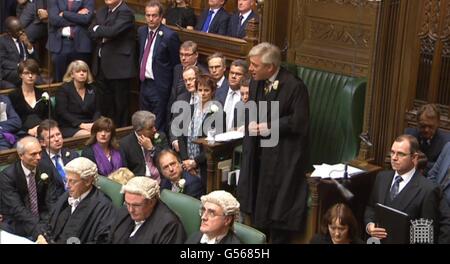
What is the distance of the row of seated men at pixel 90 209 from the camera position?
360 cm

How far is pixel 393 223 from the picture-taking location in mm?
3773

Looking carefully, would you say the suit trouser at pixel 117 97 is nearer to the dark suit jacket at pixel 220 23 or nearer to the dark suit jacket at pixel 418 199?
the dark suit jacket at pixel 220 23

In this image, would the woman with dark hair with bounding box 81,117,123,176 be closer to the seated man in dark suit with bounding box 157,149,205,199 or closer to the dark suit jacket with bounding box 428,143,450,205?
the seated man in dark suit with bounding box 157,149,205,199

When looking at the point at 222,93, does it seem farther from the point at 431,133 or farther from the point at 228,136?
the point at 431,133

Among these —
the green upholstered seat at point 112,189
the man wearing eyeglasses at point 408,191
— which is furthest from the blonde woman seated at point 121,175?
the man wearing eyeglasses at point 408,191

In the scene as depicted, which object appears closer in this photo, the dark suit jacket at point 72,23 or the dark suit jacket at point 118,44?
the dark suit jacket at point 118,44

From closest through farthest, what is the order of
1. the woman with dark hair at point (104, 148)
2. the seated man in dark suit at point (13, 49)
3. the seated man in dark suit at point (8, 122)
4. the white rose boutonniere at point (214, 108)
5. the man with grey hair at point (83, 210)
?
1. the man with grey hair at point (83, 210)
2. the woman with dark hair at point (104, 148)
3. the white rose boutonniere at point (214, 108)
4. the seated man in dark suit at point (8, 122)
5. the seated man in dark suit at point (13, 49)

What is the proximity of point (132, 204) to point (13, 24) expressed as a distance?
3635 millimetres

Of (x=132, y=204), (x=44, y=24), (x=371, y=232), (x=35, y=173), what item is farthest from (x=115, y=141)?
(x=44, y=24)

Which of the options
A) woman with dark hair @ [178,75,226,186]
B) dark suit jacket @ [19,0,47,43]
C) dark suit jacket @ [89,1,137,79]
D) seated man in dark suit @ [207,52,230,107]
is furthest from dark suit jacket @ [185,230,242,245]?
dark suit jacket @ [19,0,47,43]

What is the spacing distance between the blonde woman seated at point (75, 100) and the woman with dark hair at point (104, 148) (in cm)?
91

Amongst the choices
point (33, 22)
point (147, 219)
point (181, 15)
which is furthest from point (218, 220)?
point (33, 22)

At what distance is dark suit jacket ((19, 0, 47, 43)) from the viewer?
7.52m
